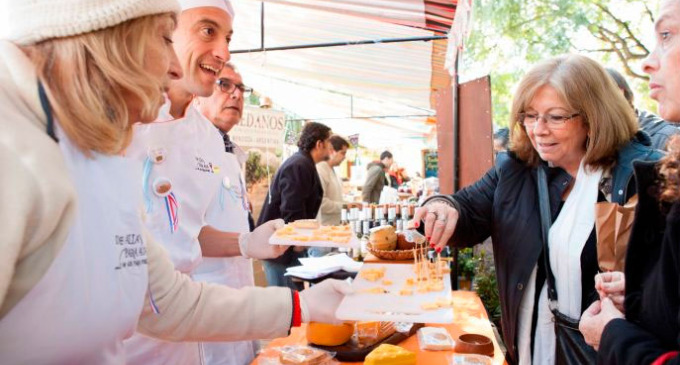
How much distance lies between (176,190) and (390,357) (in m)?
1.10

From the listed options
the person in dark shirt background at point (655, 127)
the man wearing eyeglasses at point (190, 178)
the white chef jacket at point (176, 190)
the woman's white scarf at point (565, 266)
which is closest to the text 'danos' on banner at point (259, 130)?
the man wearing eyeglasses at point (190, 178)

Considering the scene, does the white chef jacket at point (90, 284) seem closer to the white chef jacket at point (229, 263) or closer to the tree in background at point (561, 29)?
the white chef jacket at point (229, 263)

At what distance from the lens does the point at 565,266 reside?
6.00 feet

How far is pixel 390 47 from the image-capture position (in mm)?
5887

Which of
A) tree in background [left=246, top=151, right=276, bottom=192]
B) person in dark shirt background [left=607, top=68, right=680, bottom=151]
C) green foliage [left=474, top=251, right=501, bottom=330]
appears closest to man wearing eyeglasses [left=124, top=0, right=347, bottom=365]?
person in dark shirt background [left=607, top=68, right=680, bottom=151]

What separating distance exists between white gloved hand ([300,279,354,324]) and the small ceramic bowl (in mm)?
520

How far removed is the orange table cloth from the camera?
5.74 feet

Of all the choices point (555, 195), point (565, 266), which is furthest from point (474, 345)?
point (555, 195)

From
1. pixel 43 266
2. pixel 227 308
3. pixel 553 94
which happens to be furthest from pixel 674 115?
pixel 43 266

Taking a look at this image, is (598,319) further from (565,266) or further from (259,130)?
(259,130)

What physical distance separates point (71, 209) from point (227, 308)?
615 mm

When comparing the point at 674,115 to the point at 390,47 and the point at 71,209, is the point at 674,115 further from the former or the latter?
the point at 390,47

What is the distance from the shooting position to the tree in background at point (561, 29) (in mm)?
9898

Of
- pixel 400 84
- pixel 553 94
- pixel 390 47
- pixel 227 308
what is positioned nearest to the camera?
pixel 227 308
